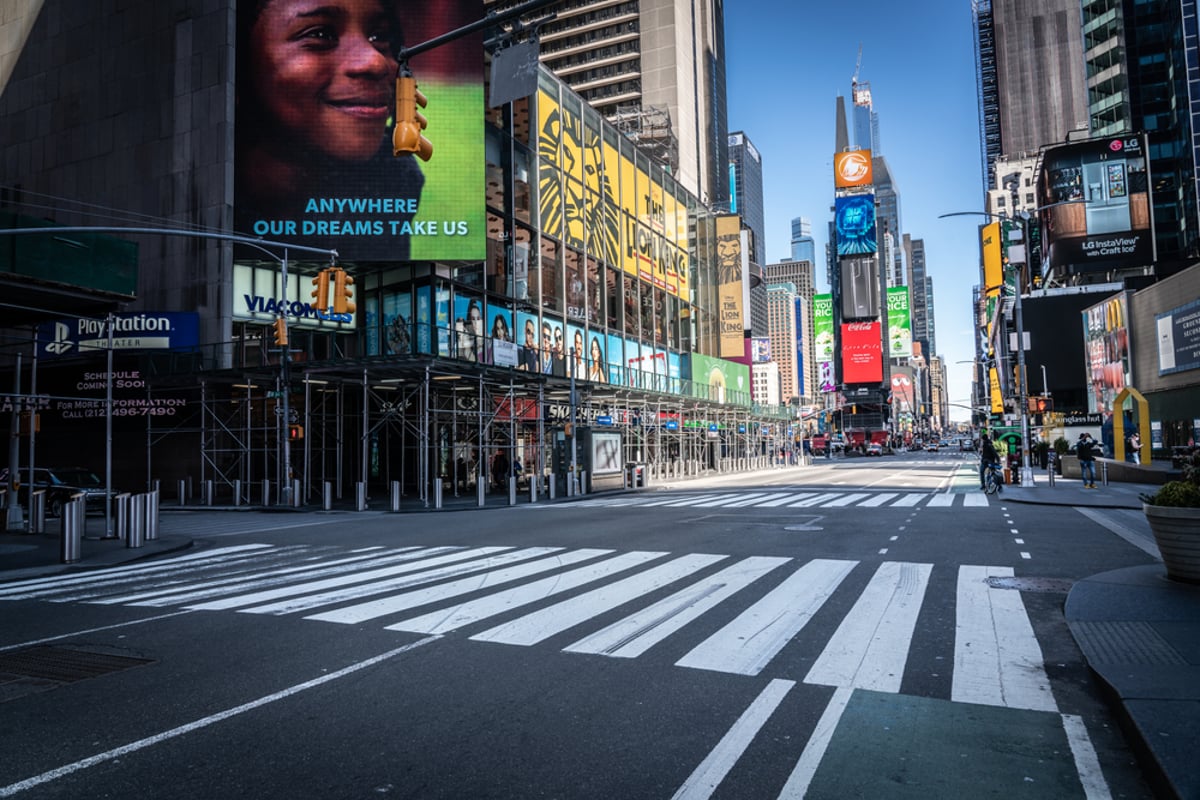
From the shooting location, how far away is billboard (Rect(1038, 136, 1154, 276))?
222 ft

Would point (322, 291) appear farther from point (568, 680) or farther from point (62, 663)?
point (568, 680)

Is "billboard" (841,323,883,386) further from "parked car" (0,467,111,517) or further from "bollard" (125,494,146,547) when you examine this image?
"bollard" (125,494,146,547)

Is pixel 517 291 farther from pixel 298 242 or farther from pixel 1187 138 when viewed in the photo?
pixel 1187 138

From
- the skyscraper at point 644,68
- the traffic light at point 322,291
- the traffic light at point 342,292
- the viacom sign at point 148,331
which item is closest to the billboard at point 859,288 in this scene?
the skyscraper at point 644,68

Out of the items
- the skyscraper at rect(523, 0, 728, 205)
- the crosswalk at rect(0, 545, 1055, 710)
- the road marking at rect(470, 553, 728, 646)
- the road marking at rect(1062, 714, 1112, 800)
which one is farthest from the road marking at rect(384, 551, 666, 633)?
the skyscraper at rect(523, 0, 728, 205)

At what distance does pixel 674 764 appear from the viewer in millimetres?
4082

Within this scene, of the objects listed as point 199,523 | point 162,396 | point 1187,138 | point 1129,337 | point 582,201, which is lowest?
point 199,523

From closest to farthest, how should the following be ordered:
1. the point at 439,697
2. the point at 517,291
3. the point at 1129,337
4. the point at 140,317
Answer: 1. the point at 439,697
2. the point at 140,317
3. the point at 517,291
4. the point at 1129,337

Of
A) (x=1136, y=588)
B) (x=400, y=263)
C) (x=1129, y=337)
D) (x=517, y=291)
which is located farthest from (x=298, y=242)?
(x=1129, y=337)

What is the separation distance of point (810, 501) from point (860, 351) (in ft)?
463

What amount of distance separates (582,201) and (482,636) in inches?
1559

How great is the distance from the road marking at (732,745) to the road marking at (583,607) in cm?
231

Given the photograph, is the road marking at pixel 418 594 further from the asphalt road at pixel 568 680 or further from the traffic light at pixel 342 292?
the traffic light at pixel 342 292

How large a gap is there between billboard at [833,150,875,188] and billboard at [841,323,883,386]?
94.0 ft
